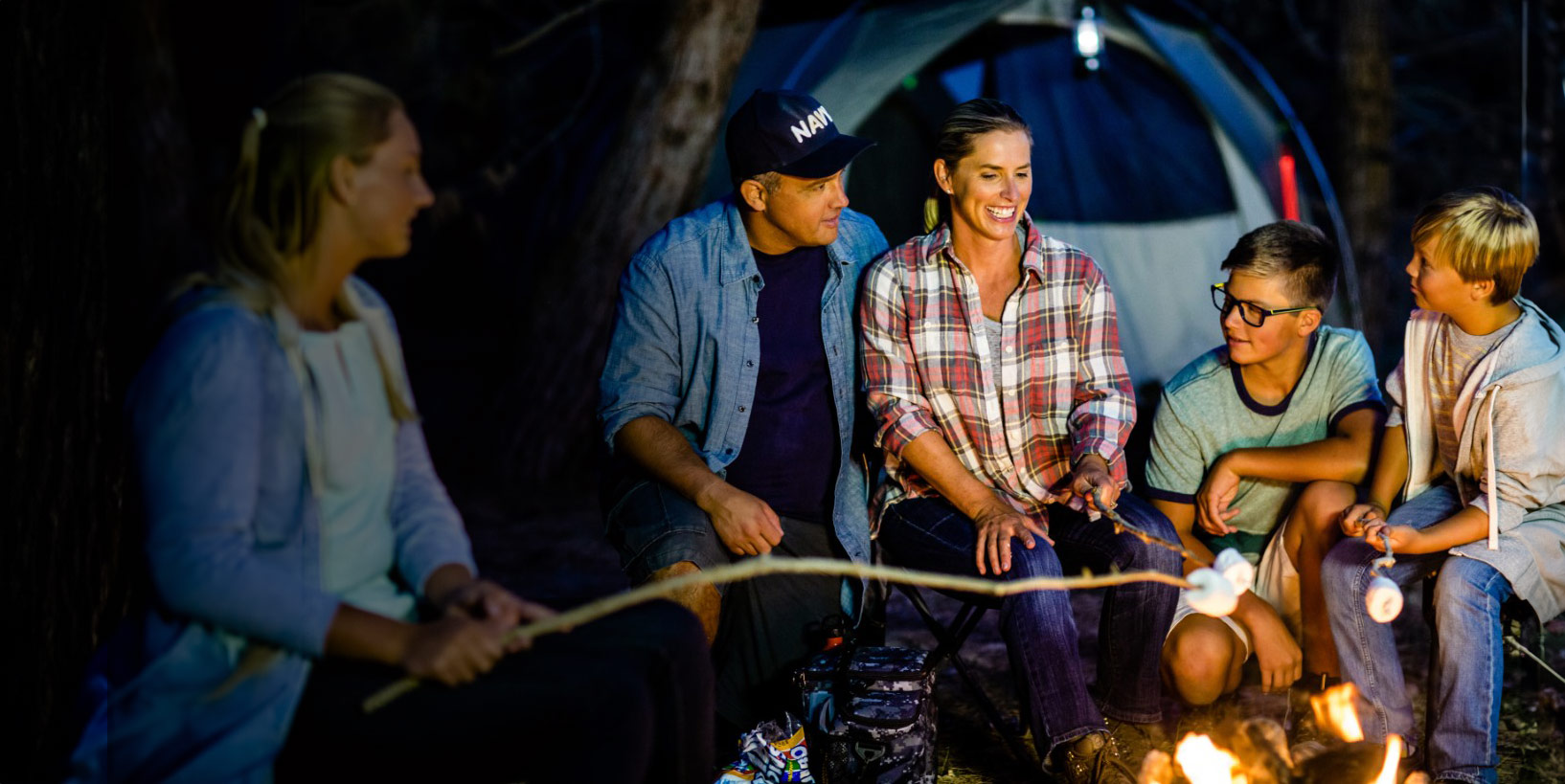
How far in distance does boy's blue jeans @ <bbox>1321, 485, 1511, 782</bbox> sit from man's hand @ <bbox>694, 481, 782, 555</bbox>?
1303mm

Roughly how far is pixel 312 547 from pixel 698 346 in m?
1.43

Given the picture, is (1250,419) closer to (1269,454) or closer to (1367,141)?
(1269,454)

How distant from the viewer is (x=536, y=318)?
6.26 m

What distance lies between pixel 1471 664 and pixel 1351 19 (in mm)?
6333

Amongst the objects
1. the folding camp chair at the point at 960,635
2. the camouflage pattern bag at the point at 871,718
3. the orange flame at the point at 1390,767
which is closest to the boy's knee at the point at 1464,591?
the orange flame at the point at 1390,767

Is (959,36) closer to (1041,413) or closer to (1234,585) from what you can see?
(1041,413)

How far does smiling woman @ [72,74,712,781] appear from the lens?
5.65ft

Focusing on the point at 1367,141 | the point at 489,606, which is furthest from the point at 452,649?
the point at 1367,141

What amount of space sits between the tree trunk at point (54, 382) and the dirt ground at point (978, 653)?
1.21 meters

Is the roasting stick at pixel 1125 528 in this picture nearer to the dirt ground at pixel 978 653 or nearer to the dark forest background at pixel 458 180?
the dirt ground at pixel 978 653

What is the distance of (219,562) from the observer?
5.63 feet

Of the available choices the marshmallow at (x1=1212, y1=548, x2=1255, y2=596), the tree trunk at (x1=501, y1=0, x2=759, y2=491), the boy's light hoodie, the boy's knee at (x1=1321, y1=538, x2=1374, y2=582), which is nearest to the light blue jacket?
the marshmallow at (x1=1212, y1=548, x2=1255, y2=596)

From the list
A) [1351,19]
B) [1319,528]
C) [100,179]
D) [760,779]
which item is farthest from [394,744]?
[1351,19]

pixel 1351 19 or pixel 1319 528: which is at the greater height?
pixel 1351 19
